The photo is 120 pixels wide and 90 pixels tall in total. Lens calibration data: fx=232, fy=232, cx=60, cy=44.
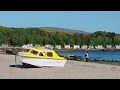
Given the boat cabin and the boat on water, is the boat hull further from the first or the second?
the boat cabin

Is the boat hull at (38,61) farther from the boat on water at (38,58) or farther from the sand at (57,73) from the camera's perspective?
the sand at (57,73)

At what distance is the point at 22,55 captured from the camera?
83.5 feet

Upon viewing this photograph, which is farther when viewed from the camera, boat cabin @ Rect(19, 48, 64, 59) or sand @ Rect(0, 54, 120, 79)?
boat cabin @ Rect(19, 48, 64, 59)

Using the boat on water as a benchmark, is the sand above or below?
below

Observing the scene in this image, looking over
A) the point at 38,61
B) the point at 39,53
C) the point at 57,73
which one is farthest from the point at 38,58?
the point at 57,73

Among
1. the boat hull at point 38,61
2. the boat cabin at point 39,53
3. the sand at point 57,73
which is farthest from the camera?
the boat cabin at point 39,53

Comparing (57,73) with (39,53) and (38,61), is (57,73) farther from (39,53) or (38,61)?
(39,53)

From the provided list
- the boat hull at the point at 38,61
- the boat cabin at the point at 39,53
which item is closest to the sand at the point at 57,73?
the boat hull at the point at 38,61

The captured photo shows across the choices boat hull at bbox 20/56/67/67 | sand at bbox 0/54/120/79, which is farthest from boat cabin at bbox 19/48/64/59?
sand at bbox 0/54/120/79

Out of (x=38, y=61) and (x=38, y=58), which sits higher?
(x=38, y=58)
